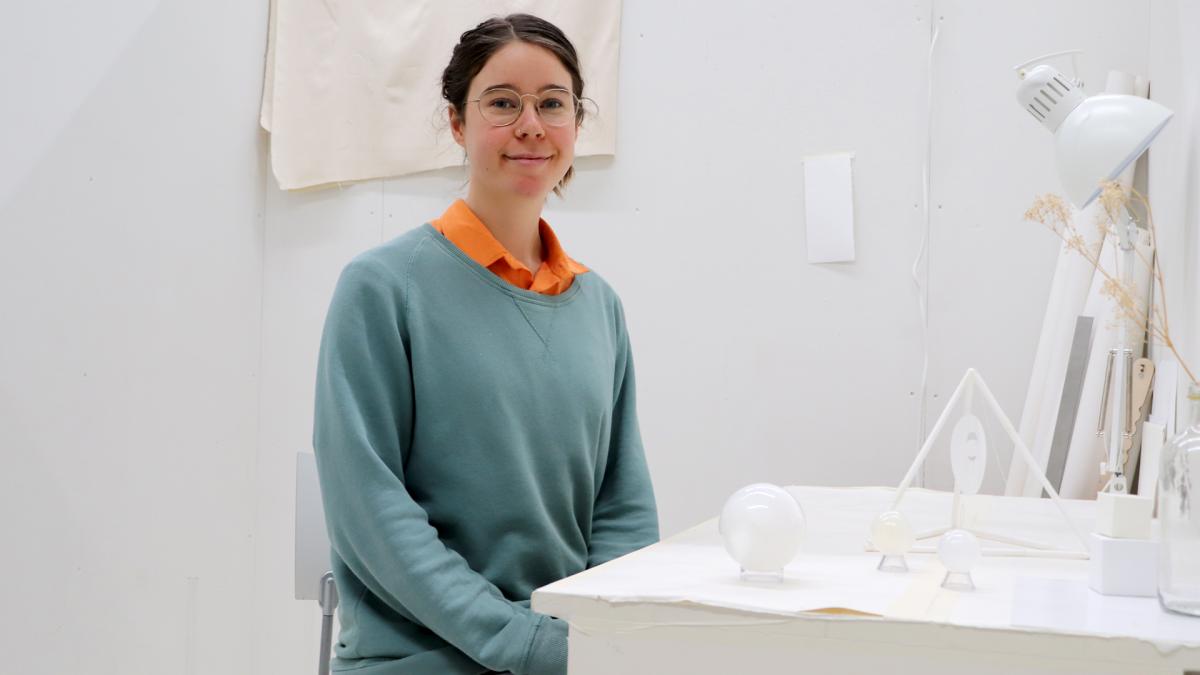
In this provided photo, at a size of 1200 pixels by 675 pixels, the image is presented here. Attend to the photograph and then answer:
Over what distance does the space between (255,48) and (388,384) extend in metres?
2.01

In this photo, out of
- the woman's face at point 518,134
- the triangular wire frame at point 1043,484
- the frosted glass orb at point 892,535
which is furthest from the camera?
the woman's face at point 518,134

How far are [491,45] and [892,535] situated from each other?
0.73m

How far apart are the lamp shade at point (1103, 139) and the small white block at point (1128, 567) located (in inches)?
17.5

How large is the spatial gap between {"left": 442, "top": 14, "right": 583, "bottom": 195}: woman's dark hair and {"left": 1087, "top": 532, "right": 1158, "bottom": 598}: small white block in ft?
2.71

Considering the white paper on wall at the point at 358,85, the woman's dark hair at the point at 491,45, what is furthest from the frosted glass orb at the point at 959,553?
the white paper on wall at the point at 358,85

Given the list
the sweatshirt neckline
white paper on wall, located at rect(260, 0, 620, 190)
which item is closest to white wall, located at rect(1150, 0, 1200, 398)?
the sweatshirt neckline

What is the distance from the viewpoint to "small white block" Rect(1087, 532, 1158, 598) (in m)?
0.98

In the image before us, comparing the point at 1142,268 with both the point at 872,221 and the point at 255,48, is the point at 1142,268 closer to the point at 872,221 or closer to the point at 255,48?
the point at 872,221

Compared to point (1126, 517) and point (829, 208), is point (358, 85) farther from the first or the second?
point (1126, 517)

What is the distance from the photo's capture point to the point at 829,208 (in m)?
2.55

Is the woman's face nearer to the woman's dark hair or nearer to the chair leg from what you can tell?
the woman's dark hair

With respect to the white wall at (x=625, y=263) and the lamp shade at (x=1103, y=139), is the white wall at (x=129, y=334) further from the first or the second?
the lamp shade at (x=1103, y=139)

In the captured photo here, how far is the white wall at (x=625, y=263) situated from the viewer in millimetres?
2299

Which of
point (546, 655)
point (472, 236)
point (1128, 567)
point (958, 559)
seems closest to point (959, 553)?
point (958, 559)
